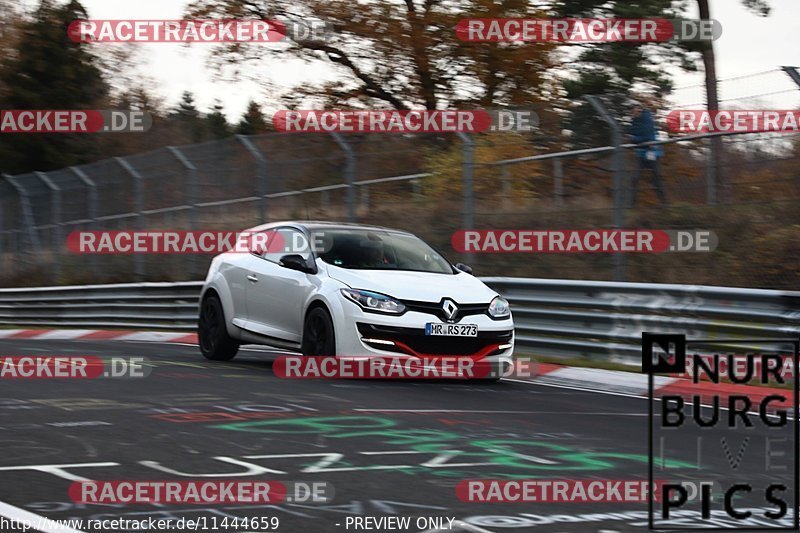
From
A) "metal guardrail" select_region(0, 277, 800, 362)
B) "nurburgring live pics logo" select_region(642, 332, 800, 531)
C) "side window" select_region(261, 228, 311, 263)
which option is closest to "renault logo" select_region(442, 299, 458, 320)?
"side window" select_region(261, 228, 311, 263)

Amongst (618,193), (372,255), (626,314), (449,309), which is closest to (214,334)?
(372,255)

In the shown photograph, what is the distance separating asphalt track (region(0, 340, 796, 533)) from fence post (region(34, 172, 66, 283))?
1507 cm

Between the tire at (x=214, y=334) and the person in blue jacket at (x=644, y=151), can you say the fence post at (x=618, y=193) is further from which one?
the tire at (x=214, y=334)

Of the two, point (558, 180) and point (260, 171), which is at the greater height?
point (260, 171)

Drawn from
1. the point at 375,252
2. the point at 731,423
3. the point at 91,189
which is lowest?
the point at 731,423

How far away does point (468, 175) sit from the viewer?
51.5ft

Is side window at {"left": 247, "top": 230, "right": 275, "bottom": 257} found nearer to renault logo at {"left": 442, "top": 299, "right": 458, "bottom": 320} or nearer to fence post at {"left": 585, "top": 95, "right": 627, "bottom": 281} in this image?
renault logo at {"left": 442, "top": 299, "right": 458, "bottom": 320}

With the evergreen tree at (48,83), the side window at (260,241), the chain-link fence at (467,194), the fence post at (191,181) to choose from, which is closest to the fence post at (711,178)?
the chain-link fence at (467,194)

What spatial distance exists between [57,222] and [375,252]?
611 inches

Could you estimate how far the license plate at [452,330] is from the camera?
11.2 meters

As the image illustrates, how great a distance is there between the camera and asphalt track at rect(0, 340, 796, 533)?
18.9 feet

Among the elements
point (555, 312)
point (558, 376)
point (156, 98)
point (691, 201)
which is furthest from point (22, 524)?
point (156, 98)

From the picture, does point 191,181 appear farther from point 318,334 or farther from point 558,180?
point 318,334

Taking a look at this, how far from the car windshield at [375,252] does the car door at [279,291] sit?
0.23 meters
